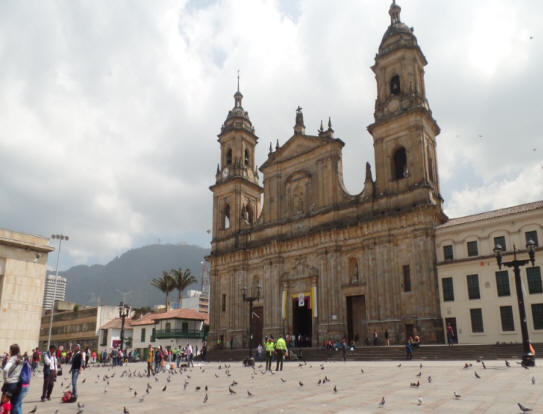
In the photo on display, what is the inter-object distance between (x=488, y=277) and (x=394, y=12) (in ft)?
84.5

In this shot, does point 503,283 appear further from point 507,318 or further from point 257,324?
point 257,324

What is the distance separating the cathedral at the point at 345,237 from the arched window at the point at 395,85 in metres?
0.09

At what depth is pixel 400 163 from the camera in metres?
38.2

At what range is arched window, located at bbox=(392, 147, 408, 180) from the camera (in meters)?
37.7

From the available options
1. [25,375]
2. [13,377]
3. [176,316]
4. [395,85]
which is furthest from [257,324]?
[13,377]

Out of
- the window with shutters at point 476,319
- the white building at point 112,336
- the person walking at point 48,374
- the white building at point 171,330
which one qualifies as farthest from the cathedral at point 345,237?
the white building at point 112,336

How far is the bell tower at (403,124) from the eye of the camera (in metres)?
35.1

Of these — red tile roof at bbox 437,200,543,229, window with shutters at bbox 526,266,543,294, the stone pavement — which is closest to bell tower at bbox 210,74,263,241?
red tile roof at bbox 437,200,543,229

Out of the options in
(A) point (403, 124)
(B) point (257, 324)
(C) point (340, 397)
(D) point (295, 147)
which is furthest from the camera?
(D) point (295, 147)

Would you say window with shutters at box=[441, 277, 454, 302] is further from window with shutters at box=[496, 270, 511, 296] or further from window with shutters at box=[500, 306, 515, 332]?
window with shutters at box=[500, 306, 515, 332]

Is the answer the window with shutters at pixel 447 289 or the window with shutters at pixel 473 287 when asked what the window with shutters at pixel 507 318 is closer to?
the window with shutters at pixel 473 287

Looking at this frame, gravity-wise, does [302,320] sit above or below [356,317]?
below

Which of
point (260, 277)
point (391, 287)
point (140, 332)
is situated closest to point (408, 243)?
point (391, 287)

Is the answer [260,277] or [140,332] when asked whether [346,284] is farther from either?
[140,332]
